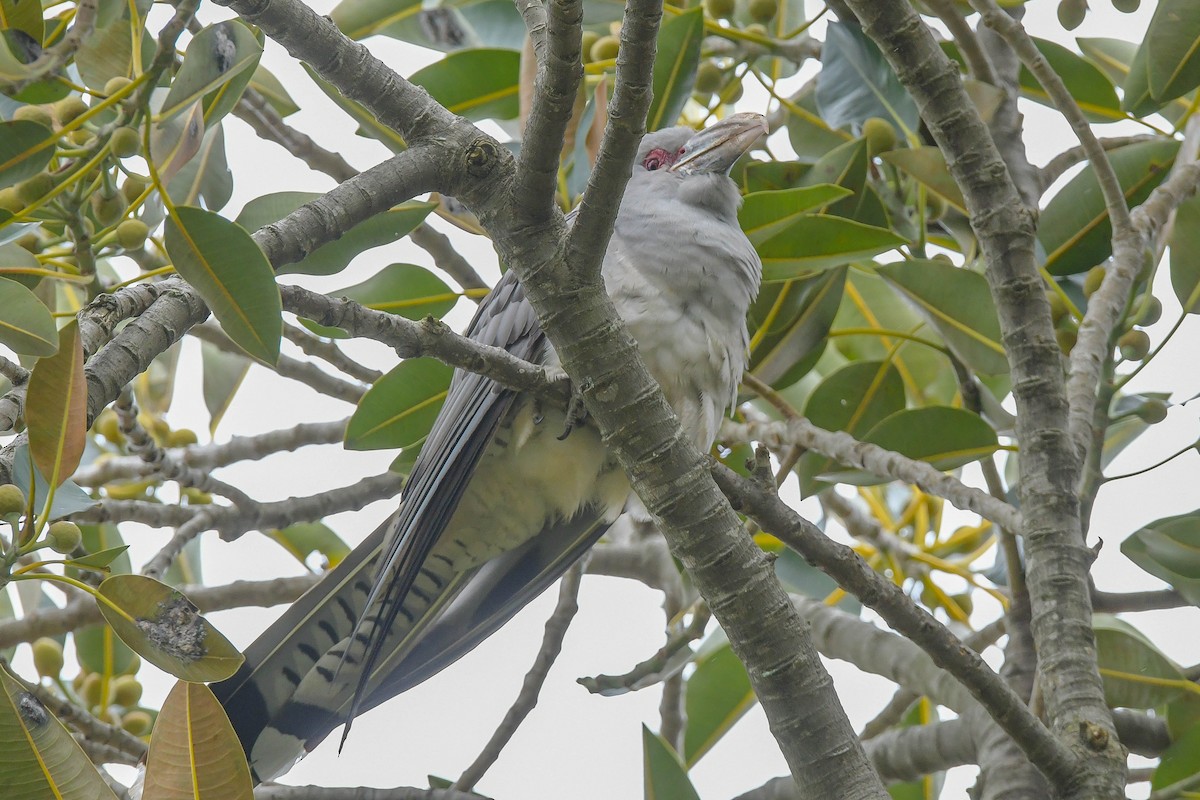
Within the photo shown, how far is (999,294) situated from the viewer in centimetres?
251

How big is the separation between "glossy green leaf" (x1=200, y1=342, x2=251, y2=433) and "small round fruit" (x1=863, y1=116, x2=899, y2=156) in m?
2.16

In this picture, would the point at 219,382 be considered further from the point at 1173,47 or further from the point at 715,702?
the point at 1173,47

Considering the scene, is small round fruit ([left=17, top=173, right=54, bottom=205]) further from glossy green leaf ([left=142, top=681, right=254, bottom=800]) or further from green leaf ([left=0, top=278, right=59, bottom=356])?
glossy green leaf ([left=142, top=681, right=254, bottom=800])

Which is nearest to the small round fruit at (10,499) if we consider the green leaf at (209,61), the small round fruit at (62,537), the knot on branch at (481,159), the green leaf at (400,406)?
the small round fruit at (62,537)

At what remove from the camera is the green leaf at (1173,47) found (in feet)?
8.73

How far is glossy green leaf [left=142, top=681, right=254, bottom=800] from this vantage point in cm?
155

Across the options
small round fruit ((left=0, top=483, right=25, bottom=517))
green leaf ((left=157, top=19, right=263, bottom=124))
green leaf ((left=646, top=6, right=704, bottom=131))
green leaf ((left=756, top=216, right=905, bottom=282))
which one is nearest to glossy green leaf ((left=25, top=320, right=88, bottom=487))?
small round fruit ((left=0, top=483, right=25, bottom=517))

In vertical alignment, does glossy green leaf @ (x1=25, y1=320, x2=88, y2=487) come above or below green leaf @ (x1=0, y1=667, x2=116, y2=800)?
above

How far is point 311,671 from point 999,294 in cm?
175

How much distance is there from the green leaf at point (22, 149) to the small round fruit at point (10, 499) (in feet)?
1.55

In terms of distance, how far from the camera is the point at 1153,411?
2.57m

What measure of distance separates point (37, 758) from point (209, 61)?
1011 mm

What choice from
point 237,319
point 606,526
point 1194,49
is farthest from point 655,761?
point 1194,49

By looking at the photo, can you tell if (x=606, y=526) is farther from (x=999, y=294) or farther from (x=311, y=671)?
(x=999, y=294)
